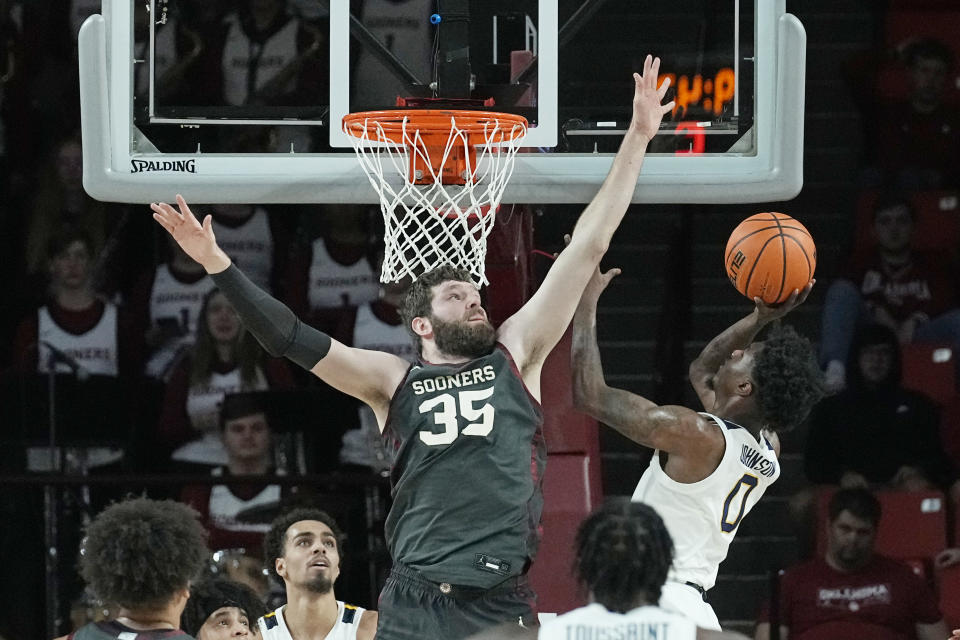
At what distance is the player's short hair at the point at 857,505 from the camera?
676cm

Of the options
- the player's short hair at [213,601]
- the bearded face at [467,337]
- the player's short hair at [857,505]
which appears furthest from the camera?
the player's short hair at [857,505]

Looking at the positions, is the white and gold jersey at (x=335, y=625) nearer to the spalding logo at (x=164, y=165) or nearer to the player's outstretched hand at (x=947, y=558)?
the spalding logo at (x=164, y=165)

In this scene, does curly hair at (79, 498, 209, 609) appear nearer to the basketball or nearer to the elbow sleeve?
the elbow sleeve

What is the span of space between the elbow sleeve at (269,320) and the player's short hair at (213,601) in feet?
5.10

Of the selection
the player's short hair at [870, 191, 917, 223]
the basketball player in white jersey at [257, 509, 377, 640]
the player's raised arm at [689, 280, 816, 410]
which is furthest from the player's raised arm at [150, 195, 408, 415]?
the player's short hair at [870, 191, 917, 223]

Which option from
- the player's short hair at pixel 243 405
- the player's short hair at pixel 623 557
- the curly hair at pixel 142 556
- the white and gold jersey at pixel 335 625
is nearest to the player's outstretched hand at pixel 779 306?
the player's short hair at pixel 623 557

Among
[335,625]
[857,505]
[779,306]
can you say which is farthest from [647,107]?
[857,505]

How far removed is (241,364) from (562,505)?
88.5 inches

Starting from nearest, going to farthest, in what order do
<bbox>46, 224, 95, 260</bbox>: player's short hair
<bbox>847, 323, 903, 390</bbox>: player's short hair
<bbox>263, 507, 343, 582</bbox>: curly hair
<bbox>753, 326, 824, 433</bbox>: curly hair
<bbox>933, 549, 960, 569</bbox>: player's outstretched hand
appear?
<bbox>753, 326, 824, 433</bbox>: curly hair
<bbox>263, 507, 343, 582</bbox>: curly hair
<bbox>933, 549, 960, 569</bbox>: player's outstretched hand
<bbox>847, 323, 903, 390</bbox>: player's short hair
<bbox>46, 224, 95, 260</bbox>: player's short hair

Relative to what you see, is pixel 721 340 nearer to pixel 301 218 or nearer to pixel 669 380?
pixel 669 380

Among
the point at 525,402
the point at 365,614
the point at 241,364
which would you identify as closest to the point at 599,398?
the point at 525,402

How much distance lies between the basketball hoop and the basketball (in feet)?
2.49

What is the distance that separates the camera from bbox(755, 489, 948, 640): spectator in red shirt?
6633mm

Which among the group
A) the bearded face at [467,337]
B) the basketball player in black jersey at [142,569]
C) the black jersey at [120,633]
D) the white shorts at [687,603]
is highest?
the bearded face at [467,337]
